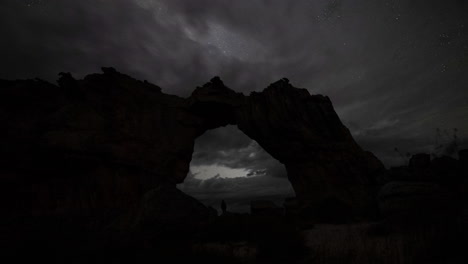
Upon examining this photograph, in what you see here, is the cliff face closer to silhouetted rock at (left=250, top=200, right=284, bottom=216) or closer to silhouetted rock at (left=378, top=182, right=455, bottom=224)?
silhouetted rock at (left=250, top=200, right=284, bottom=216)

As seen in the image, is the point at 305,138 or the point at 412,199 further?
the point at 305,138

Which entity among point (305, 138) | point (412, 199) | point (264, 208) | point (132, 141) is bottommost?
point (264, 208)

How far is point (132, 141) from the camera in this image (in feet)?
84.1

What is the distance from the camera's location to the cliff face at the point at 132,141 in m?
21.9

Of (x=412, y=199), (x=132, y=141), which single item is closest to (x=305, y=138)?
(x=412, y=199)

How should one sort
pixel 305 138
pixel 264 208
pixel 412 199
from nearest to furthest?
1. pixel 412 199
2. pixel 305 138
3. pixel 264 208

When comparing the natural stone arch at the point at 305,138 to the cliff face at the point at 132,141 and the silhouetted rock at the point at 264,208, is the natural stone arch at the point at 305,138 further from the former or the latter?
the silhouetted rock at the point at 264,208

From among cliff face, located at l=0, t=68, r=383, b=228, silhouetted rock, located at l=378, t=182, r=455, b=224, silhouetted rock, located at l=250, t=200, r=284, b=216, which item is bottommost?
silhouetted rock, located at l=250, t=200, r=284, b=216

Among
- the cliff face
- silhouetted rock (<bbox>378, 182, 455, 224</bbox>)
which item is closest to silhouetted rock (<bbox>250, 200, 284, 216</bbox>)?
the cliff face

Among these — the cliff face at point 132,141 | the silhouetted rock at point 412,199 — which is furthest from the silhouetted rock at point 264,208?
the silhouetted rock at point 412,199

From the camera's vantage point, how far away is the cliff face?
2191cm

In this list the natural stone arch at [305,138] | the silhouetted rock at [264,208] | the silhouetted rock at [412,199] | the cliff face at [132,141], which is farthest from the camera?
the silhouetted rock at [264,208]

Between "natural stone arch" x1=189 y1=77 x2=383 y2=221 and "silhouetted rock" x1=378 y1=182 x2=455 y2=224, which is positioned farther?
"natural stone arch" x1=189 y1=77 x2=383 y2=221

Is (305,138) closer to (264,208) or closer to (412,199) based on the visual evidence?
(264,208)
